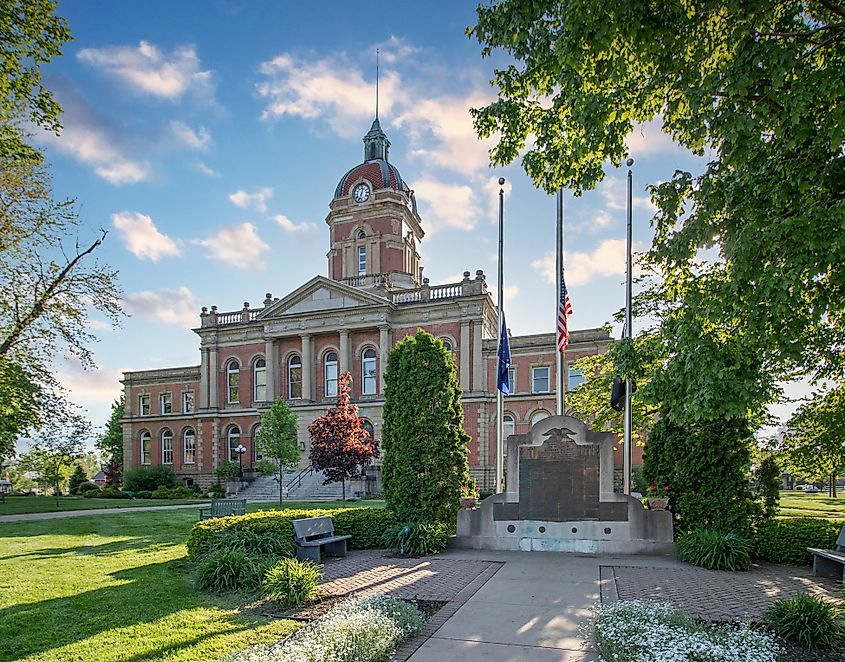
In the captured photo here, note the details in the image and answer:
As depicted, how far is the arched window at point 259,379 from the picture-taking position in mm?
43750

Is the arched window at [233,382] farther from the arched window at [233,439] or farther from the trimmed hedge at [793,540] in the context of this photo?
the trimmed hedge at [793,540]

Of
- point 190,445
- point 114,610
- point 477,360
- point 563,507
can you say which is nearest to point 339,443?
point 477,360

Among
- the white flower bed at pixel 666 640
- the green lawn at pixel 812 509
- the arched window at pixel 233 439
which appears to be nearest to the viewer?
the white flower bed at pixel 666 640

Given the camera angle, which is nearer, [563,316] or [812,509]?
[563,316]

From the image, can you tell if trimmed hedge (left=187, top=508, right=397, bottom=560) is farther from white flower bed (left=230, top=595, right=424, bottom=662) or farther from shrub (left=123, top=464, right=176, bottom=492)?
shrub (left=123, top=464, right=176, bottom=492)

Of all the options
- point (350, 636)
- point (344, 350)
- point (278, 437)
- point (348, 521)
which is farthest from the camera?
point (344, 350)

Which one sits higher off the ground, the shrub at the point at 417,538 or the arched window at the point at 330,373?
the arched window at the point at 330,373

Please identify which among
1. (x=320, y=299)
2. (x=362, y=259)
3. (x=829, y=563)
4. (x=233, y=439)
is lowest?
(x=233, y=439)

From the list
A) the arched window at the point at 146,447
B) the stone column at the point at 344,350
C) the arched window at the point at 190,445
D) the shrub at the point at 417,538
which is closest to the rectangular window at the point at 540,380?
the stone column at the point at 344,350

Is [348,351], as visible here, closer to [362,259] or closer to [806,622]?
[362,259]

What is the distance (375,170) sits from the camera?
158 ft

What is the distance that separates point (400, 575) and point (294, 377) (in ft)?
111

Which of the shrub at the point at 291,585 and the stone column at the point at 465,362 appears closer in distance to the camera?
the shrub at the point at 291,585

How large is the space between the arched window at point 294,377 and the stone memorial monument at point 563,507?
30716 mm
